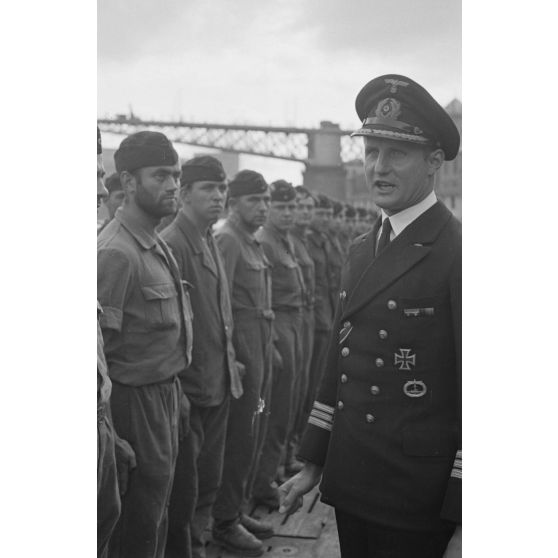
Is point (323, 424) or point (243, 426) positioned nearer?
point (323, 424)

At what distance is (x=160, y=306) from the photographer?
3.21m

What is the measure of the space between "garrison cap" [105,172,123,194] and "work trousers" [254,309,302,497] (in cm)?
149

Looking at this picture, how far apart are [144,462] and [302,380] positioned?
90.6 inches

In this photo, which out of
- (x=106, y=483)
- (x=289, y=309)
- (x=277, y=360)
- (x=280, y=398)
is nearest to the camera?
(x=106, y=483)

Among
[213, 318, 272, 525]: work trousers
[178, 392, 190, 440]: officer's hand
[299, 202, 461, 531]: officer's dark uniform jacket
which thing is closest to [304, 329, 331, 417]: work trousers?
[213, 318, 272, 525]: work trousers

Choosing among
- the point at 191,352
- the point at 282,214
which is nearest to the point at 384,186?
the point at 191,352

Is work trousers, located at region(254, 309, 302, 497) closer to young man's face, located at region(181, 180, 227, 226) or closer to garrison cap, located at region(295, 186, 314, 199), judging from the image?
garrison cap, located at region(295, 186, 314, 199)

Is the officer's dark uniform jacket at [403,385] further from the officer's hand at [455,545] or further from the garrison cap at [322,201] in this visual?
the garrison cap at [322,201]

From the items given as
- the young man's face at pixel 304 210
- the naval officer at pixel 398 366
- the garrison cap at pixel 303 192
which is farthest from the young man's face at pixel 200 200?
the naval officer at pixel 398 366

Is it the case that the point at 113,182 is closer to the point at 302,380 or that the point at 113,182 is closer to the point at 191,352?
the point at 191,352

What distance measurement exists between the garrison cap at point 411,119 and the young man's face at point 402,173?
0.09ft

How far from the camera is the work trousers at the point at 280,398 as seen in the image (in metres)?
4.70

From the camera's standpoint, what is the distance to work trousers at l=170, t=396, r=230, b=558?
357 centimetres

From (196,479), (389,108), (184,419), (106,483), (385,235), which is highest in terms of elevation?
(389,108)
